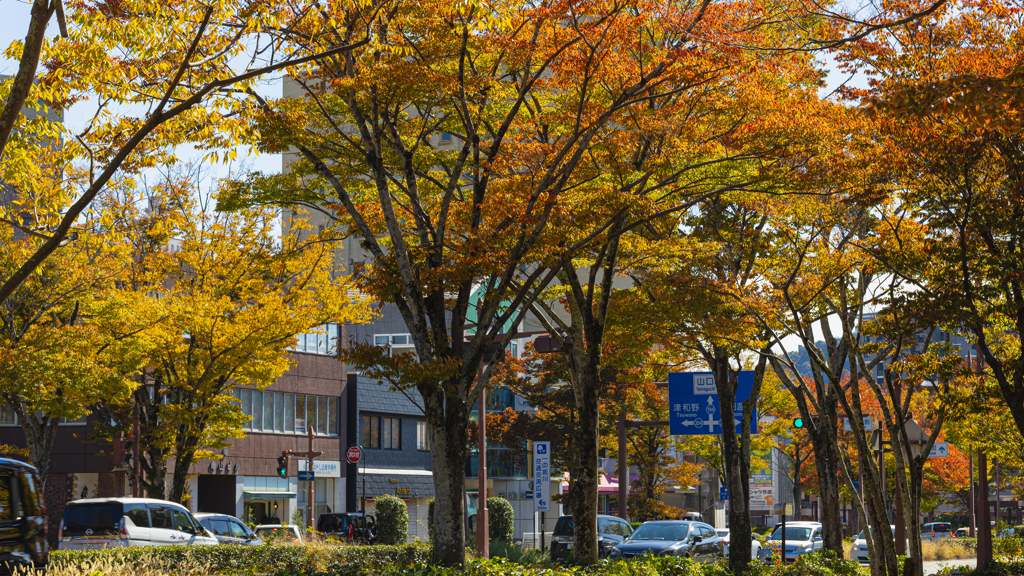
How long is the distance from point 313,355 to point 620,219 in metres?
34.3

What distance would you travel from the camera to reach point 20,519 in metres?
10.3

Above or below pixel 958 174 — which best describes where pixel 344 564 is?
below

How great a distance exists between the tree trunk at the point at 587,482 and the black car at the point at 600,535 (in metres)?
9.12

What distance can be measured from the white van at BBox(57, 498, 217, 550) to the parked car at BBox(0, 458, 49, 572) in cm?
890

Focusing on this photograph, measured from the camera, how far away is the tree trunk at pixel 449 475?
42.6 ft

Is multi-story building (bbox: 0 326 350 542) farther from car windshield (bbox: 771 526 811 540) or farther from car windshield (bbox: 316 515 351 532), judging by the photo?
car windshield (bbox: 771 526 811 540)

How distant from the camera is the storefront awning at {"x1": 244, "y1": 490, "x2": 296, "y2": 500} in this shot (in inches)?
1689

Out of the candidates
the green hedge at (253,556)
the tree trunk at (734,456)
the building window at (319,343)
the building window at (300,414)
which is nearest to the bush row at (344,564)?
the green hedge at (253,556)

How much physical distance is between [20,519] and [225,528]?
14.6 metres

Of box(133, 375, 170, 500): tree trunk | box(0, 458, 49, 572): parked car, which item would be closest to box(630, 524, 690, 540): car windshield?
box(133, 375, 170, 500): tree trunk

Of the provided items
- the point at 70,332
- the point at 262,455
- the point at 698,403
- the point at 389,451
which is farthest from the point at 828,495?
the point at 389,451

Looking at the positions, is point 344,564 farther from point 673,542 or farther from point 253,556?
point 673,542

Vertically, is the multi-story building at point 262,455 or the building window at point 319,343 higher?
the building window at point 319,343

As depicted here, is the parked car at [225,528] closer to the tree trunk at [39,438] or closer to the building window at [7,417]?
the tree trunk at [39,438]
